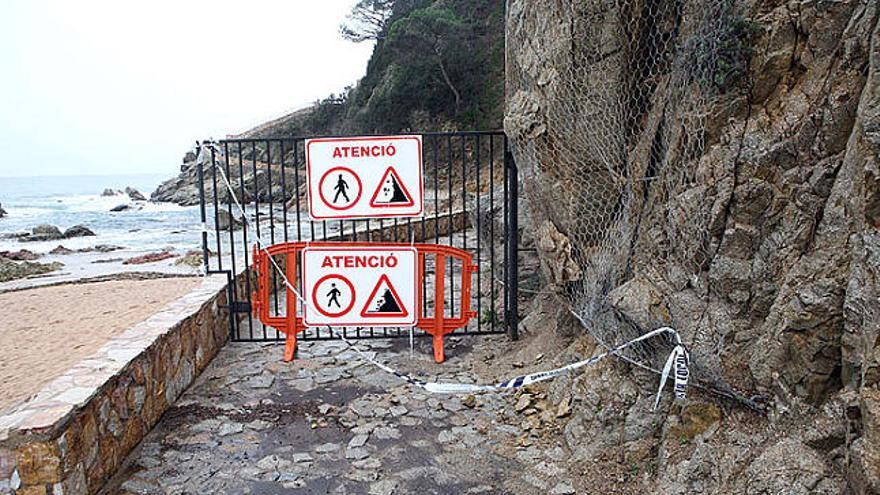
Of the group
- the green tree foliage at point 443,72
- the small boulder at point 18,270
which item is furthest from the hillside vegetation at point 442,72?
the small boulder at point 18,270

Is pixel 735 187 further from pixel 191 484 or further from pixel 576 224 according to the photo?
pixel 191 484

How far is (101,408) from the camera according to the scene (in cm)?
315

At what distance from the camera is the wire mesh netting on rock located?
2.93 m

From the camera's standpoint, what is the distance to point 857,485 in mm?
1995

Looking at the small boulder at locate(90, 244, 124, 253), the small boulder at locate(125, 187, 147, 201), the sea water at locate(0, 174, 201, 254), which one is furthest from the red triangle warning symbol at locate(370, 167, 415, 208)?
the small boulder at locate(125, 187, 147, 201)

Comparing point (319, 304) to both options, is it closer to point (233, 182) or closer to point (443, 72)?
point (443, 72)

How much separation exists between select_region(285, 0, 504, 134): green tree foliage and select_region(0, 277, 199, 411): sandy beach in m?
19.2

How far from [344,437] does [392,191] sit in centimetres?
189

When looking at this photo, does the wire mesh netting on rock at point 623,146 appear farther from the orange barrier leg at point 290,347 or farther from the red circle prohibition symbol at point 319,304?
the orange barrier leg at point 290,347

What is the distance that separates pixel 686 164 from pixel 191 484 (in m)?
3.07

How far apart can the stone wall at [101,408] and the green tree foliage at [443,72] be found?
20857mm

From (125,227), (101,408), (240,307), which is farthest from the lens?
(125,227)

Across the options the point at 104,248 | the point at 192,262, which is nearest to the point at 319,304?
the point at 192,262

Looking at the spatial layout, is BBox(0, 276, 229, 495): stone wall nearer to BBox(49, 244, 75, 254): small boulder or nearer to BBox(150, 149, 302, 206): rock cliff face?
BBox(49, 244, 75, 254): small boulder
